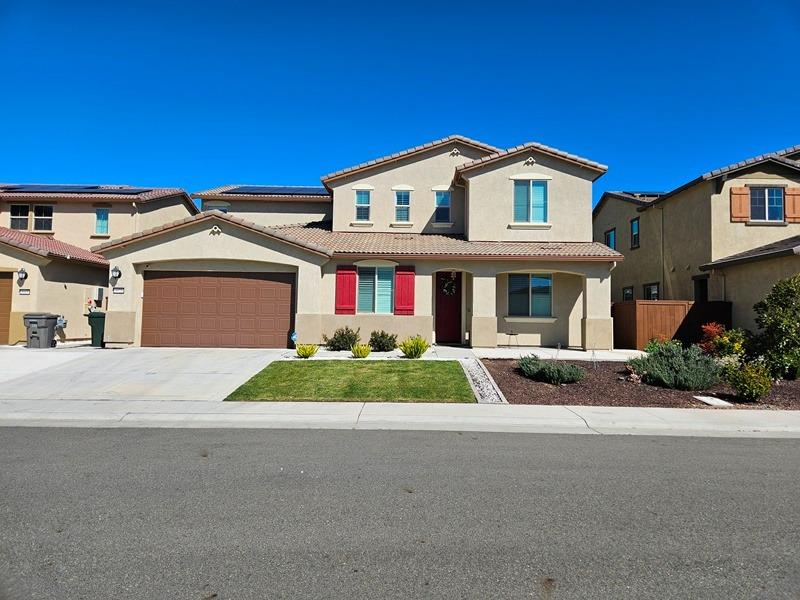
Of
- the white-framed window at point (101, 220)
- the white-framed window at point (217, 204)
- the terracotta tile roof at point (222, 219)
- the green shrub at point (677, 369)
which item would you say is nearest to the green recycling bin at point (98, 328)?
the terracotta tile roof at point (222, 219)

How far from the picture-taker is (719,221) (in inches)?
736

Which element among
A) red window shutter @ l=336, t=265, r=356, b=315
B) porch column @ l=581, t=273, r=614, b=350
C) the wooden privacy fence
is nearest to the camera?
porch column @ l=581, t=273, r=614, b=350

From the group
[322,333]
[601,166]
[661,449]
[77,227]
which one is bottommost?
[661,449]

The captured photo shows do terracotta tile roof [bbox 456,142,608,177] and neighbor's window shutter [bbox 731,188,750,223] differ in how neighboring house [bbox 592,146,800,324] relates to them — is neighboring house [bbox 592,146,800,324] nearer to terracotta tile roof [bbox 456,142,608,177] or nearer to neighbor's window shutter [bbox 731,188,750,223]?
neighbor's window shutter [bbox 731,188,750,223]

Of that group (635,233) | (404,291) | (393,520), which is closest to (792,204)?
(635,233)

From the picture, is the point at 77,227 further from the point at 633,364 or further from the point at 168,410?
the point at 633,364

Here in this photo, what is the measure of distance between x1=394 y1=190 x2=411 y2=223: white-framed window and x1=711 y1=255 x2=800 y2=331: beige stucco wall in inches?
465

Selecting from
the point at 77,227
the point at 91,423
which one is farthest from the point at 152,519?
the point at 77,227

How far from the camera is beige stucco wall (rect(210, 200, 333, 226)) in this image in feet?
83.7

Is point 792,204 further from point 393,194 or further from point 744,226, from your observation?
point 393,194

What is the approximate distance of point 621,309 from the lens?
18391 millimetres

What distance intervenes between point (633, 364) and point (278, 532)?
9.80 metres

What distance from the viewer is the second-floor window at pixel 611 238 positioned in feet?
88.0

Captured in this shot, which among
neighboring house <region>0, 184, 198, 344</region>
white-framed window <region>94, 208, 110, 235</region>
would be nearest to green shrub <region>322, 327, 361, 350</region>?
neighboring house <region>0, 184, 198, 344</region>
